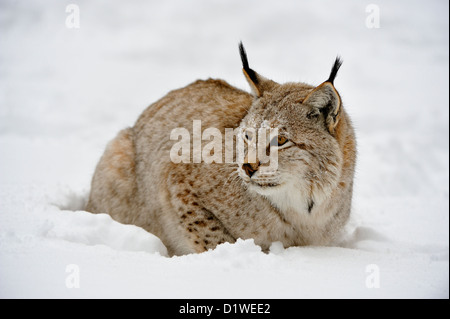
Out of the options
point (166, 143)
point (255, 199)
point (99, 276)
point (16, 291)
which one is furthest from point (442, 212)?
point (16, 291)

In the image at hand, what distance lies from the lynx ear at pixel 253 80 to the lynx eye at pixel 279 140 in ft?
2.07

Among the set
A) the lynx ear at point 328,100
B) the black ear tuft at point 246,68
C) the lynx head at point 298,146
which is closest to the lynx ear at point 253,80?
the black ear tuft at point 246,68

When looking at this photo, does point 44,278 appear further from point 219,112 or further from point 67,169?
point 67,169

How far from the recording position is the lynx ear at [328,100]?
3.44m

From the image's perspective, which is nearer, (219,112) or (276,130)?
(276,130)

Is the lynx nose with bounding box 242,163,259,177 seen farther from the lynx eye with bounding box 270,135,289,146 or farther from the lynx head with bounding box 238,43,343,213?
the lynx eye with bounding box 270,135,289,146

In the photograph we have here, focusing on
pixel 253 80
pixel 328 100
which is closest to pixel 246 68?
pixel 253 80

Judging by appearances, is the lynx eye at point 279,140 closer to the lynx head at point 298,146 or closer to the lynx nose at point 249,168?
the lynx head at point 298,146

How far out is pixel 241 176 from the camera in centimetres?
353

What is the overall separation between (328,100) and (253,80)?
2.46 feet

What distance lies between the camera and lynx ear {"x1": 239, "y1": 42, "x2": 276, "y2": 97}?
394cm

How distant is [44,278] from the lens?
2.73 m

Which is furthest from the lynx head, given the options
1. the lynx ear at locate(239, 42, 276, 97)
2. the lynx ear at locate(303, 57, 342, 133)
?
→ the lynx ear at locate(239, 42, 276, 97)
